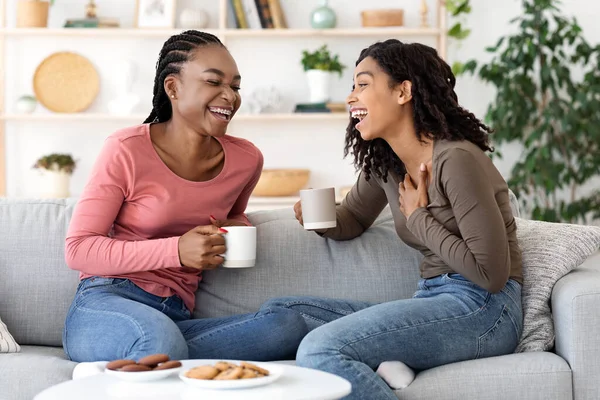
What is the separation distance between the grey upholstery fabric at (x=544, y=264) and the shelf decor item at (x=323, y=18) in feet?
8.72

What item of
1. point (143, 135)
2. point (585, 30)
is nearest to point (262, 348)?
point (143, 135)

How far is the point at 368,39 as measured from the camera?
16.0 feet

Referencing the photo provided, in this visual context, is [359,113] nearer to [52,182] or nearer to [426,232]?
[426,232]

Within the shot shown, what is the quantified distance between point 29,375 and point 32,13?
10.5 feet

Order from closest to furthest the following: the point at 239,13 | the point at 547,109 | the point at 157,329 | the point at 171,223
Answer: the point at 157,329, the point at 171,223, the point at 547,109, the point at 239,13

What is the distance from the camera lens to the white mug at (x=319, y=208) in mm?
2092

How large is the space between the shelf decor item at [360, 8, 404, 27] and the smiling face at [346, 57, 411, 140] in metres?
2.64

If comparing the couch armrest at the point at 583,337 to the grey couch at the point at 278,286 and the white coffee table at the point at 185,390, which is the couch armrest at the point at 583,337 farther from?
the white coffee table at the point at 185,390

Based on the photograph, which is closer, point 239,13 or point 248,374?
point 248,374

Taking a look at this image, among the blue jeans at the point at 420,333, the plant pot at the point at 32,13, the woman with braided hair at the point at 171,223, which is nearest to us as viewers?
the blue jeans at the point at 420,333

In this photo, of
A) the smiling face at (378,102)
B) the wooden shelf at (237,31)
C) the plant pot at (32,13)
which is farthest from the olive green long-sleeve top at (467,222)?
the plant pot at (32,13)

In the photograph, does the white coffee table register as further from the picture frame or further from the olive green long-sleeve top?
the picture frame

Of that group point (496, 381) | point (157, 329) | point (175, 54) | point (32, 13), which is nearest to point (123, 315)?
point (157, 329)

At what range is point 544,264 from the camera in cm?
207
